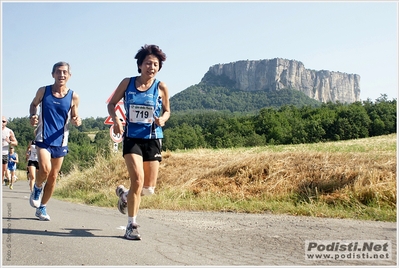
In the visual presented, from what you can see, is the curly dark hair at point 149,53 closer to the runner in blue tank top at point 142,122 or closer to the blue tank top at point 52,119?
the runner in blue tank top at point 142,122

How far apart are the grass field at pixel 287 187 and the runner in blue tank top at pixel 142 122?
2963mm

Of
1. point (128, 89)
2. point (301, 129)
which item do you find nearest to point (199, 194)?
point (128, 89)

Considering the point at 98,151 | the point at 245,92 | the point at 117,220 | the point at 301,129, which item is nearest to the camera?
the point at 117,220

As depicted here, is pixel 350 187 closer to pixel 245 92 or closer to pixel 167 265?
pixel 167 265

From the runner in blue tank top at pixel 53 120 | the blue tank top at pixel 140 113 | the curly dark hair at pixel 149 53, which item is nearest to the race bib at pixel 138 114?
the blue tank top at pixel 140 113

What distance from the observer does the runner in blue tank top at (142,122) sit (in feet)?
19.0

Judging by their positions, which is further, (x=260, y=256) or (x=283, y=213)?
(x=283, y=213)

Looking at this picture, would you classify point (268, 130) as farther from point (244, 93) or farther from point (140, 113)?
point (244, 93)

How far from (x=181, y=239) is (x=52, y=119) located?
9.25ft

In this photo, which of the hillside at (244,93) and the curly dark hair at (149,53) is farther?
the hillside at (244,93)

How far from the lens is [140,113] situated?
19.2 ft

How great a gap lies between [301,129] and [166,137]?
81.0 feet

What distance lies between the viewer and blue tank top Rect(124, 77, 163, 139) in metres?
5.86

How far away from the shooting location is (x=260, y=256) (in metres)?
4.69
